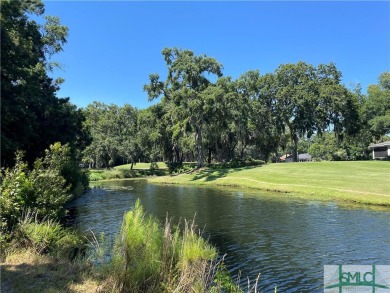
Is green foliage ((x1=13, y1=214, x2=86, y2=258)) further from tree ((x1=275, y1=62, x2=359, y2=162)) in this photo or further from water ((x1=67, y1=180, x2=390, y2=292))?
tree ((x1=275, y1=62, x2=359, y2=162))

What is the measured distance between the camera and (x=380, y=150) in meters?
73.7

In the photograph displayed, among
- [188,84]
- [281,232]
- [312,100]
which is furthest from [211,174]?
[281,232]

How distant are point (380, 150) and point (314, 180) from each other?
46.6m

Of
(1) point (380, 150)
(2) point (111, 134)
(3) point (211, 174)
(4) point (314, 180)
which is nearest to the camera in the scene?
(4) point (314, 180)

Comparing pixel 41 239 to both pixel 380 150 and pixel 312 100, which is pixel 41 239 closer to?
pixel 312 100

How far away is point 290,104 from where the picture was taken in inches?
2430

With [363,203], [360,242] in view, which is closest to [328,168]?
[363,203]

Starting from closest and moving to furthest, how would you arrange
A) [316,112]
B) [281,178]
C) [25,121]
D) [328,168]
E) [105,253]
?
1. [105,253]
2. [25,121]
3. [281,178]
4. [328,168]
5. [316,112]

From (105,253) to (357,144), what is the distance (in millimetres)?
77609

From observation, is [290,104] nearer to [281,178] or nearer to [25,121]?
[281,178]

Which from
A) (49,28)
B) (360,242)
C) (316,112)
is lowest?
(360,242)

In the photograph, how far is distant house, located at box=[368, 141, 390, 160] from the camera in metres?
70.3

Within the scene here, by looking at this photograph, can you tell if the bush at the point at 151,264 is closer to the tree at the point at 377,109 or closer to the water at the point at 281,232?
the water at the point at 281,232

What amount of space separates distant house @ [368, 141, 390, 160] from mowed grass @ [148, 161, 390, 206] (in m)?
29.4
